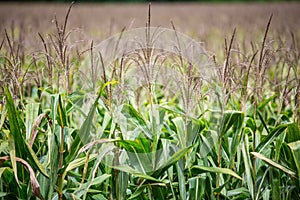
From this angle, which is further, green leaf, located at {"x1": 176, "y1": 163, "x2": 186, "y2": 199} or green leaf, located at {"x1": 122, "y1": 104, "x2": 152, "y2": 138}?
green leaf, located at {"x1": 122, "y1": 104, "x2": 152, "y2": 138}

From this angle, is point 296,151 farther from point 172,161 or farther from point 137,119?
point 137,119

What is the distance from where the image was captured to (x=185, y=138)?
1.82 metres

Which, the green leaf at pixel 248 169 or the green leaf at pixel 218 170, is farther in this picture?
the green leaf at pixel 248 169

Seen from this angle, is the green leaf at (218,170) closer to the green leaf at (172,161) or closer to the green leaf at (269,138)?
the green leaf at (172,161)

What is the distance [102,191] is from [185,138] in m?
0.43

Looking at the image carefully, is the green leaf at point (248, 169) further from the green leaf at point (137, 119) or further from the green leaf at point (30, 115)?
the green leaf at point (30, 115)

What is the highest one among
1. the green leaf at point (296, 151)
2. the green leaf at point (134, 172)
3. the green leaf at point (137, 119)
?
the green leaf at point (137, 119)

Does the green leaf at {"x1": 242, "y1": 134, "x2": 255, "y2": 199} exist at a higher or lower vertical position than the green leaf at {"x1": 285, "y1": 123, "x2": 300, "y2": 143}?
lower

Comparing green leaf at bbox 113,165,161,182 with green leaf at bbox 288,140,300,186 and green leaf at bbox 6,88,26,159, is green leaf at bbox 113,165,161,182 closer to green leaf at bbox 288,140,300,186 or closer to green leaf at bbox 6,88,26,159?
green leaf at bbox 6,88,26,159

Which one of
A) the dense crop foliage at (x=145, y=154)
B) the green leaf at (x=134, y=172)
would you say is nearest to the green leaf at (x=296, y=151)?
the dense crop foliage at (x=145, y=154)

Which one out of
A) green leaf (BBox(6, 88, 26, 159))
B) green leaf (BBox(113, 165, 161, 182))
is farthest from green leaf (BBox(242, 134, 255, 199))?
green leaf (BBox(6, 88, 26, 159))

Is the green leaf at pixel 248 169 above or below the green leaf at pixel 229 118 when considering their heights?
below

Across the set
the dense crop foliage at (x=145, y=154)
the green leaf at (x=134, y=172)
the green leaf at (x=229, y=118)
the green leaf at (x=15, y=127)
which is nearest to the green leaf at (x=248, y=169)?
the dense crop foliage at (x=145, y=154)

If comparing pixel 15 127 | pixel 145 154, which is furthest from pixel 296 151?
pixel 15 127
